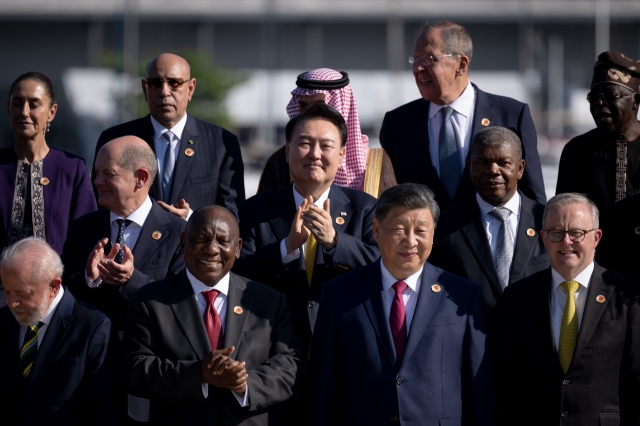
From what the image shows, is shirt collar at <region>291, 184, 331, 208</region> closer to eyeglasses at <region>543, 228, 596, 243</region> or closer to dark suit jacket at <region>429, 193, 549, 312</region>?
dark suit jacket at <region>429, 193, 549, 312</region>

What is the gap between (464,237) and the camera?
502 cm

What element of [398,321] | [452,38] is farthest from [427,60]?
[398,321]

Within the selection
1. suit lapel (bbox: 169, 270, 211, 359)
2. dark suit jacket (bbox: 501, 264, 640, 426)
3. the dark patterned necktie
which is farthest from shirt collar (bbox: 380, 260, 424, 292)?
the dark patterned necktie

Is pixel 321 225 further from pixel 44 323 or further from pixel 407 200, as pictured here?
pixel 44 323

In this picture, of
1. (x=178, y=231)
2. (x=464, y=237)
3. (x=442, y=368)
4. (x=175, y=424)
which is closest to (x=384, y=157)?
(x=464, y=237)

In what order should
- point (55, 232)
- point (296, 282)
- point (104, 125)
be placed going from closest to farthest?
point (296, 282) → point (55, 232) → point (104, 125)

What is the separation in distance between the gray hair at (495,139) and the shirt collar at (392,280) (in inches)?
37.5

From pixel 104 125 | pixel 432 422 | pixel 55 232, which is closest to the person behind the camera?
pixel 432 422

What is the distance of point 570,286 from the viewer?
177 inches

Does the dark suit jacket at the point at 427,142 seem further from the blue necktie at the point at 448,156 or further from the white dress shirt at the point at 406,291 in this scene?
the white dress shirt at the point at 406,291

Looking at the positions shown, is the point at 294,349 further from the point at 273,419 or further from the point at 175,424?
the point at 175,424

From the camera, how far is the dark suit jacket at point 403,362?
432 cm

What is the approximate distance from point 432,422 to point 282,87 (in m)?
18.1

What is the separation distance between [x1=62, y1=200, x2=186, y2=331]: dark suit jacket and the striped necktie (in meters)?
0.33
